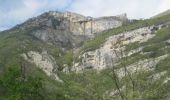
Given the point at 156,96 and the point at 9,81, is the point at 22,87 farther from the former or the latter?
the point at 156,96

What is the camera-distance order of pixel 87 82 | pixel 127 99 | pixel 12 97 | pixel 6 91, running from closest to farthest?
1. pixel 127 99
2. pixel 87 82
3. pixel 12 97
4. pixel 6 91

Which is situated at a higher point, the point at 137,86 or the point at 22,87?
the point at 137,86

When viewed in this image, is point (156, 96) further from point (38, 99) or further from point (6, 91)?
point (6, 91)

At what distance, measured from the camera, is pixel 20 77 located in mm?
88812

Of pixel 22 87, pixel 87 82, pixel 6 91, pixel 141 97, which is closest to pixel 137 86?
pixel 141 97

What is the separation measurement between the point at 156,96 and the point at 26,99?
4077cm

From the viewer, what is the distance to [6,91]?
9638cm

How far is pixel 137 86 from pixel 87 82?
1733 cm

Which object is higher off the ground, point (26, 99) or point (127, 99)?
point (127, 99)

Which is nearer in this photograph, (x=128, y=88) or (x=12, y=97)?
(x=128, y=88)

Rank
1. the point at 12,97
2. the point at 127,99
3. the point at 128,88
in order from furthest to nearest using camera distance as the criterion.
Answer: the point at 12,97 → the point at 128,88 → the point at 127,99

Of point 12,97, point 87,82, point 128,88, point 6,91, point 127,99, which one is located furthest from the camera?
point 6,91

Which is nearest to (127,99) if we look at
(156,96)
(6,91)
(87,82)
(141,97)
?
(141,97)

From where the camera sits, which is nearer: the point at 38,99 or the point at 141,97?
the point at 141,97
